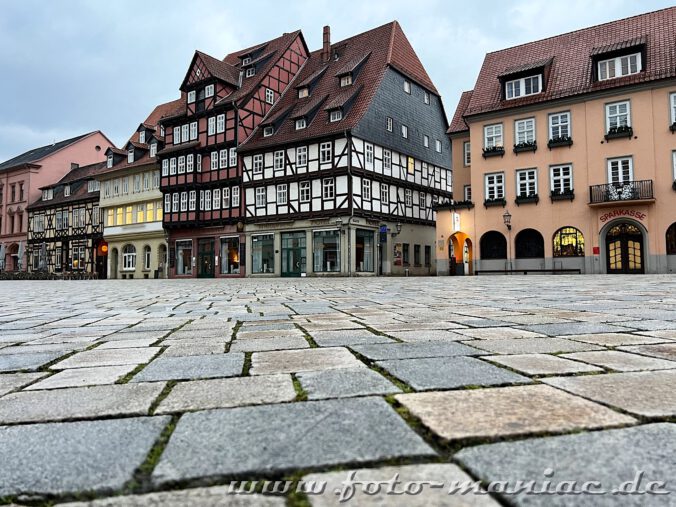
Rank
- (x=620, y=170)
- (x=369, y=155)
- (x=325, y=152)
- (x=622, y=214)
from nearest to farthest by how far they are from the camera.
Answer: (x=622, y=214), (x=620, y=170), (x=325, y=152), (x=369, y=155)

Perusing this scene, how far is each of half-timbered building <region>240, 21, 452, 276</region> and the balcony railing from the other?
11284 mm

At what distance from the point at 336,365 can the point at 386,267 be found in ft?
90.1

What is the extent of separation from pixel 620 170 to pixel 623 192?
1.35 m

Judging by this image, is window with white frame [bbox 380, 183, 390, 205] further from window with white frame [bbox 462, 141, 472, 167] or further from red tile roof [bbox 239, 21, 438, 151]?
window with white frame [bbox 462, 141, 472, 167]

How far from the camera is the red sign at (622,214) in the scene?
21938mm

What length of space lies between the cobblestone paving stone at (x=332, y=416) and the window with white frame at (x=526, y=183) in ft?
75.7

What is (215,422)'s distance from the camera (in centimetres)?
145

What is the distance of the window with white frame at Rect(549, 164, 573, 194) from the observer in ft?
77.7

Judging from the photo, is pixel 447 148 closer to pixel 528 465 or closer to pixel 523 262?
pixel 523 262

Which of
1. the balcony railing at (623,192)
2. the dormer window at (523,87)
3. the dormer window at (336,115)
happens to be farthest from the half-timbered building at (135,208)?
the balcony railing at (623,192)

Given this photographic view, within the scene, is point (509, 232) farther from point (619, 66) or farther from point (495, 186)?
point (619, 66)

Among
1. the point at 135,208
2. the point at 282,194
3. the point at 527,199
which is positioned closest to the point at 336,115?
the point at 282,194

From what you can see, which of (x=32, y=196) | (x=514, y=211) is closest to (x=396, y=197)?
(x=514, y=211)

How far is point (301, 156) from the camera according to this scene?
29109 mm
